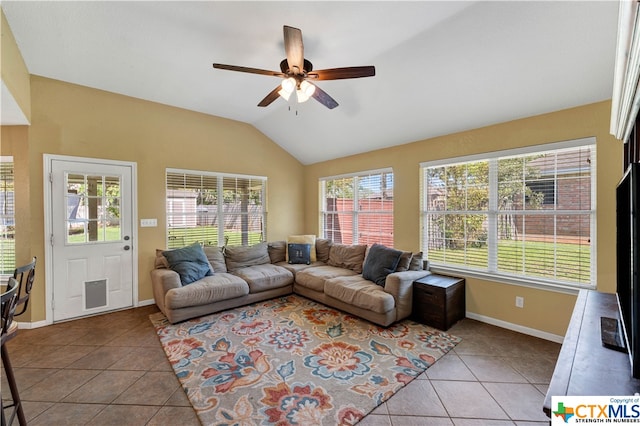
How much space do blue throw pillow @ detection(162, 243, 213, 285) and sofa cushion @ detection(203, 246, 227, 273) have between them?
187 millimetres

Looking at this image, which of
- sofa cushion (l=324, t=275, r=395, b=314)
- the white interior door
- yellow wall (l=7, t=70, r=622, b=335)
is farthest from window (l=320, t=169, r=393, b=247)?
the white interior door

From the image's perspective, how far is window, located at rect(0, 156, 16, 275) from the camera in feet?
10.6

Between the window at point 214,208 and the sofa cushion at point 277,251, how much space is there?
0.43 metres

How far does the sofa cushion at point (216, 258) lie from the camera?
4.09 metres

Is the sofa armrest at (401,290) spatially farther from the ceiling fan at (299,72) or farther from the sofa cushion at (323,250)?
the ceiling fan at (299,72)

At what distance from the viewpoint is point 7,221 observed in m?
3.25

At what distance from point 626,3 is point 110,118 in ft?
15.6

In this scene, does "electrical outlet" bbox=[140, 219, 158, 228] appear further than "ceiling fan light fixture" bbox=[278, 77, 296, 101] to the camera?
Yes

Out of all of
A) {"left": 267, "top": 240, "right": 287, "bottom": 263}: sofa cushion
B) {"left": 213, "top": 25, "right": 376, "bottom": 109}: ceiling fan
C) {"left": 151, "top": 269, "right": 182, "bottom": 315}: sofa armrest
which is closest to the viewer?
{"left": 213, "top": 25, "right": 376, "bottom": 109}: ceiling fan

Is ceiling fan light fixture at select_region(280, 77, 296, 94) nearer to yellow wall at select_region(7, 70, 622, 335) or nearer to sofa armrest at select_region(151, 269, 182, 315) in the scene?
yellow wall at select_region(7, 70, 622, 335)

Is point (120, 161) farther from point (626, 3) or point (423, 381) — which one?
point (626, 3)

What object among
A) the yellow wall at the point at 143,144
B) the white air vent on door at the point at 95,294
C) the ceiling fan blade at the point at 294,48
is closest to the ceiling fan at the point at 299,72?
the ceiling fan blade at the point at 294,48

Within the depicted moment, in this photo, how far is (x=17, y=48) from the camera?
2730 millimetres

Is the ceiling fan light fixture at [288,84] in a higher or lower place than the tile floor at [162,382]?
higher
